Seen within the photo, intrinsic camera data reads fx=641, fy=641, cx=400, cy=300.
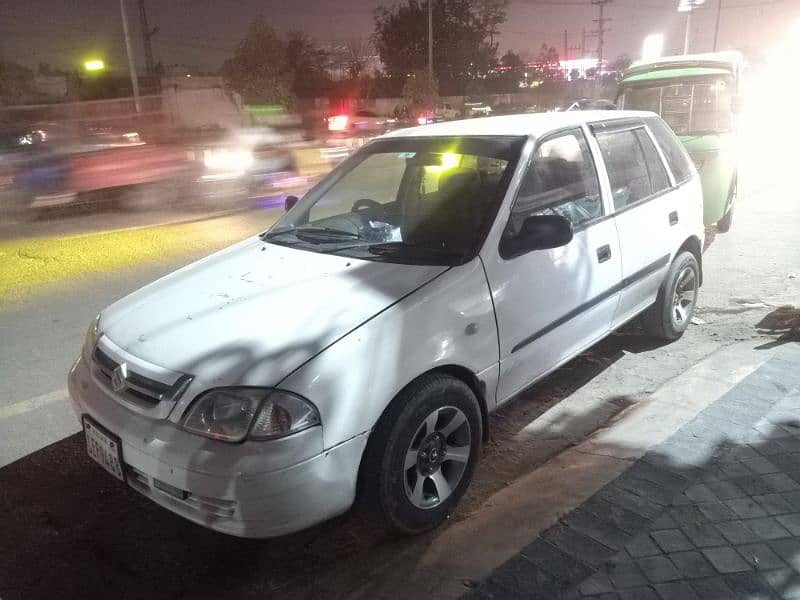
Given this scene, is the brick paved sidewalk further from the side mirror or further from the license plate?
the license plate

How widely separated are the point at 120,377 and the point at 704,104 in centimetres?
906

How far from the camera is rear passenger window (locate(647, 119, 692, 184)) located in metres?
4.60

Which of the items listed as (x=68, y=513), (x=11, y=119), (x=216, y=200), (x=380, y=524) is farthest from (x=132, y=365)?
(x=11, y=119)

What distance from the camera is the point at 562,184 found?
3.61 m

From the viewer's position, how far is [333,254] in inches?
126

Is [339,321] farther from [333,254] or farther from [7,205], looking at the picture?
[7,205]

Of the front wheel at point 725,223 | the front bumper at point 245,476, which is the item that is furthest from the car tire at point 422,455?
the front wheel at point 725,223

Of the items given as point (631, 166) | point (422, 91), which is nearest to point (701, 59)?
point (631, 166)

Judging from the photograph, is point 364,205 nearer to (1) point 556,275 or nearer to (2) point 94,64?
Result: (1) point 556,275

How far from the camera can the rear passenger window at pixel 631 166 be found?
12.9 ft

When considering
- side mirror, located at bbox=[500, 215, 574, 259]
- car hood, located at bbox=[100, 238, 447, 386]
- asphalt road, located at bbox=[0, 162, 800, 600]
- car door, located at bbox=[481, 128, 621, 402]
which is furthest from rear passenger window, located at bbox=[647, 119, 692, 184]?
car hood, located at bbox=[100, 238, 447, 386]

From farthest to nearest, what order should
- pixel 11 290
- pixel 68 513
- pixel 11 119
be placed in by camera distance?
pixel 11 119 < pixel 11 290 < pixel 68 513

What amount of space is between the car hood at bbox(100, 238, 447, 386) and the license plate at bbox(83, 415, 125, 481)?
1.12 ft

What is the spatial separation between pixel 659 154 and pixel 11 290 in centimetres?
626
